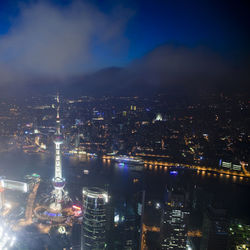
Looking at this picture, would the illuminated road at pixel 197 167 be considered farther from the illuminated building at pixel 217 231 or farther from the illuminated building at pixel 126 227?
the illuminated building at pixel 217 231

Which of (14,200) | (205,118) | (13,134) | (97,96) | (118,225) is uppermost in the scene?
(97,96)

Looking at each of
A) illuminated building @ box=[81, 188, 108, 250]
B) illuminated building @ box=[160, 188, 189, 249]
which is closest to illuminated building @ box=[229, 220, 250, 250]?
illuminated building @ box=[160, 188, 189, 249]

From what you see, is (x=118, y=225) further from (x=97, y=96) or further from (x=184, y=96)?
(x=97, y=96)

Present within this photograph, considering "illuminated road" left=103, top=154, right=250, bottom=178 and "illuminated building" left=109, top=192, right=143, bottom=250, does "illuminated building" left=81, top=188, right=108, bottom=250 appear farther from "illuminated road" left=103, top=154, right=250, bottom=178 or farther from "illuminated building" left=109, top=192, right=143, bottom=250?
"illuminated road" left=103, top=154, right=250, bottom=178

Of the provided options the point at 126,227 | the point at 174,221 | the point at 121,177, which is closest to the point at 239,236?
the point at 174,221

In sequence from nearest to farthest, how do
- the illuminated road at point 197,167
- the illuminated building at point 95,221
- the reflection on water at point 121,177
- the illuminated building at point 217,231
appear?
the illuminated building at point 217,231, the illuminated building at point 95,221, the reflection on water at point 121,177, the illuminated road at point 197,167

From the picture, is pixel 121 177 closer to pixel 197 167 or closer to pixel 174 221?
pixel 197 167

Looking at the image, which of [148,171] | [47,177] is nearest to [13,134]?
Result: [47,177]

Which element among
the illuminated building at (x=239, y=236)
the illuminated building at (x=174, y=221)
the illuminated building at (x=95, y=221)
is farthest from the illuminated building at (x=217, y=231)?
the illuminated building at (x=95, y=221)
